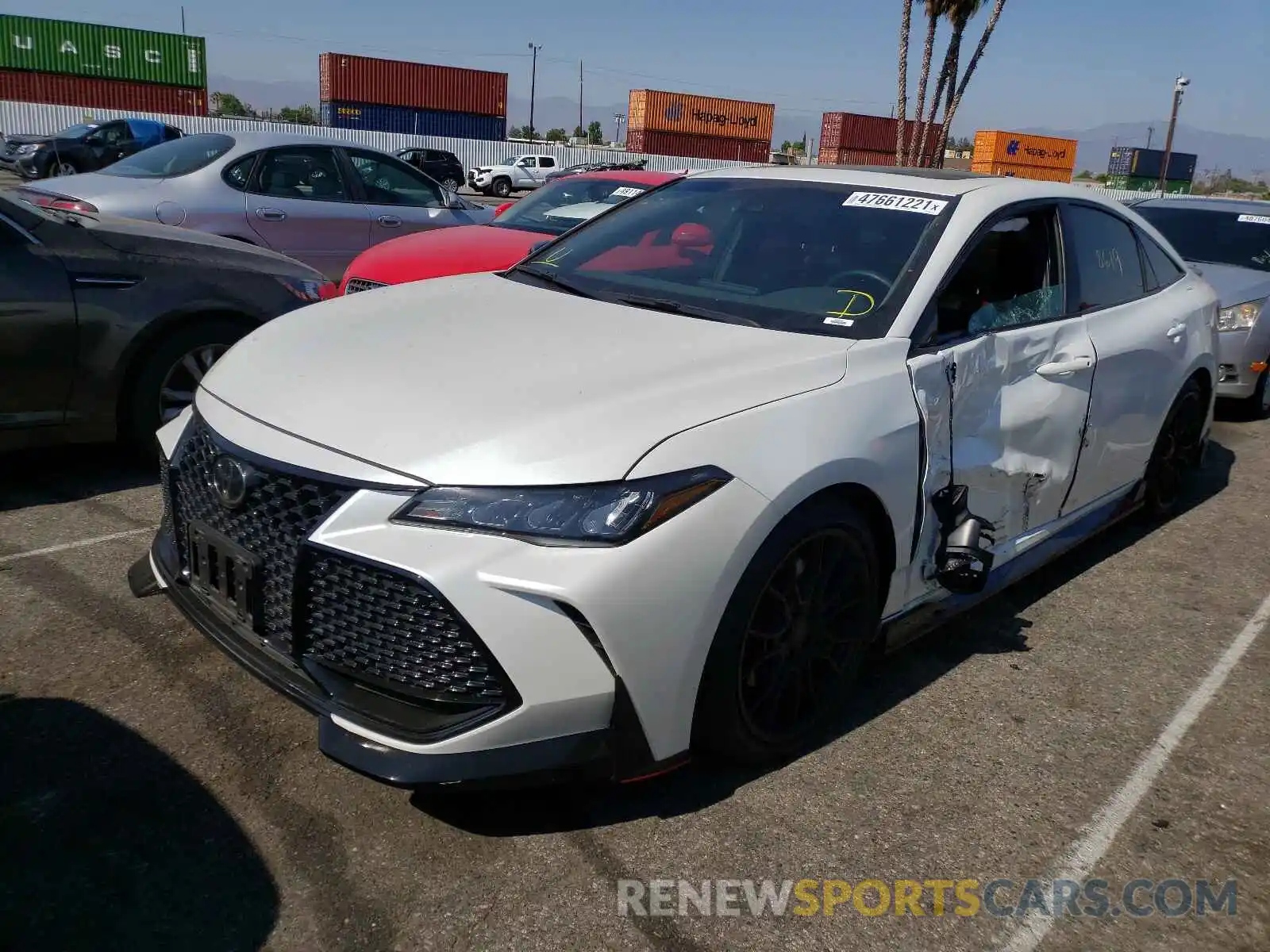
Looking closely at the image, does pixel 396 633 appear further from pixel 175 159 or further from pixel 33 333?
pixel 175 159

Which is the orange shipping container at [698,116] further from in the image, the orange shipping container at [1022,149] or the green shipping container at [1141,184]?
the green shipping container at [1141,184]


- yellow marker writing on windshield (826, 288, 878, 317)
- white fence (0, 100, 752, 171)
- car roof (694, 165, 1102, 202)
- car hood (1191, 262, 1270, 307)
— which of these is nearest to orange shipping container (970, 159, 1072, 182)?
white fence (0, 100, 752, 171)

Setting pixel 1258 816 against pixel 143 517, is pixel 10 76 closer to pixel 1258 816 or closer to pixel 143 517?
pixel 143 517

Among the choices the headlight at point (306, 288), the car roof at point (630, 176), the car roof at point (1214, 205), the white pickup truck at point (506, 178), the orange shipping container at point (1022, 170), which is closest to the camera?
the headlight at point (306, 288)

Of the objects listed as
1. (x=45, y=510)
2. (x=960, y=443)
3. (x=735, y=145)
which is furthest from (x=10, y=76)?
(x=960, y=443)

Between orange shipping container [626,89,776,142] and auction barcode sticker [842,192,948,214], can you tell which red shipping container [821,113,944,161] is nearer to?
orange shipping container [626,89,776,142]

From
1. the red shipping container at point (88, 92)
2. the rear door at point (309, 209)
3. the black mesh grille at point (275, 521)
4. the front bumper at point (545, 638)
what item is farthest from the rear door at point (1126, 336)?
the red shipping container at point (88, 92)

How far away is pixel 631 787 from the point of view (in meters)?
2.75

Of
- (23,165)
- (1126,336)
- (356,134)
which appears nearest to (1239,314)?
(1126,336)

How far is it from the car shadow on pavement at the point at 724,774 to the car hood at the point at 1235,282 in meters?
3.43

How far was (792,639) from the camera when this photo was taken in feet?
9.12

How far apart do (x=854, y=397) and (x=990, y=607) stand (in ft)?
5.65

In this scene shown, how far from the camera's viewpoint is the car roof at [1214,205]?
27.8 feet

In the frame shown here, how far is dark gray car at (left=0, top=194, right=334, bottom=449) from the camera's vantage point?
4.38 meters
